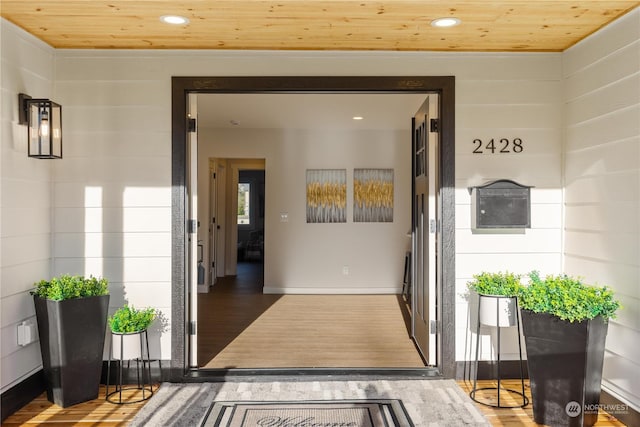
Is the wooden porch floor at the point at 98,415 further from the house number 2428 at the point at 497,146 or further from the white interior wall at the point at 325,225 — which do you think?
the white interior wall at the point at 325,225

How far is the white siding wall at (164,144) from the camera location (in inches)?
142

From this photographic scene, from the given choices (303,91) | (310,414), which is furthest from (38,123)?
(310,414)

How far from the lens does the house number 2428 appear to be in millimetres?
3654

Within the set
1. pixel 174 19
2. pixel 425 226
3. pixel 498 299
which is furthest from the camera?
pixel 425 226

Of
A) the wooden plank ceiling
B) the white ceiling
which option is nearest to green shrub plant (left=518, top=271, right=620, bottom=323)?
the wooden plank ceiling

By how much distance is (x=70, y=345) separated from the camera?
3.14 metres

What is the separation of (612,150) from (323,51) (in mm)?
2026

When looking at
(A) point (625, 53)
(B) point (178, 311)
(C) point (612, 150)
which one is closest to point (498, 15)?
(A) point (625, 53)

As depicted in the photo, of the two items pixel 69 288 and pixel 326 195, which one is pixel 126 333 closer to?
pixel 69 288

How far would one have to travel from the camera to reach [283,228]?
7.63 meters

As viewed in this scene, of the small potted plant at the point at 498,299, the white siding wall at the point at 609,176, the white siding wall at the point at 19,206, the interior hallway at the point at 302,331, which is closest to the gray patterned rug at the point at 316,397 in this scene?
the interior hallway at the point at 302,331

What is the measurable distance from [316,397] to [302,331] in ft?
6.30

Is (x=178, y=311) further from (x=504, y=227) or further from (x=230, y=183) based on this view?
(x=230, y=183)

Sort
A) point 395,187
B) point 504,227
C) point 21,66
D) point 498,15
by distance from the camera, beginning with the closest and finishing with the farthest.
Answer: point 498,15 → point 21,66 → point 504,227 → point 395,187
